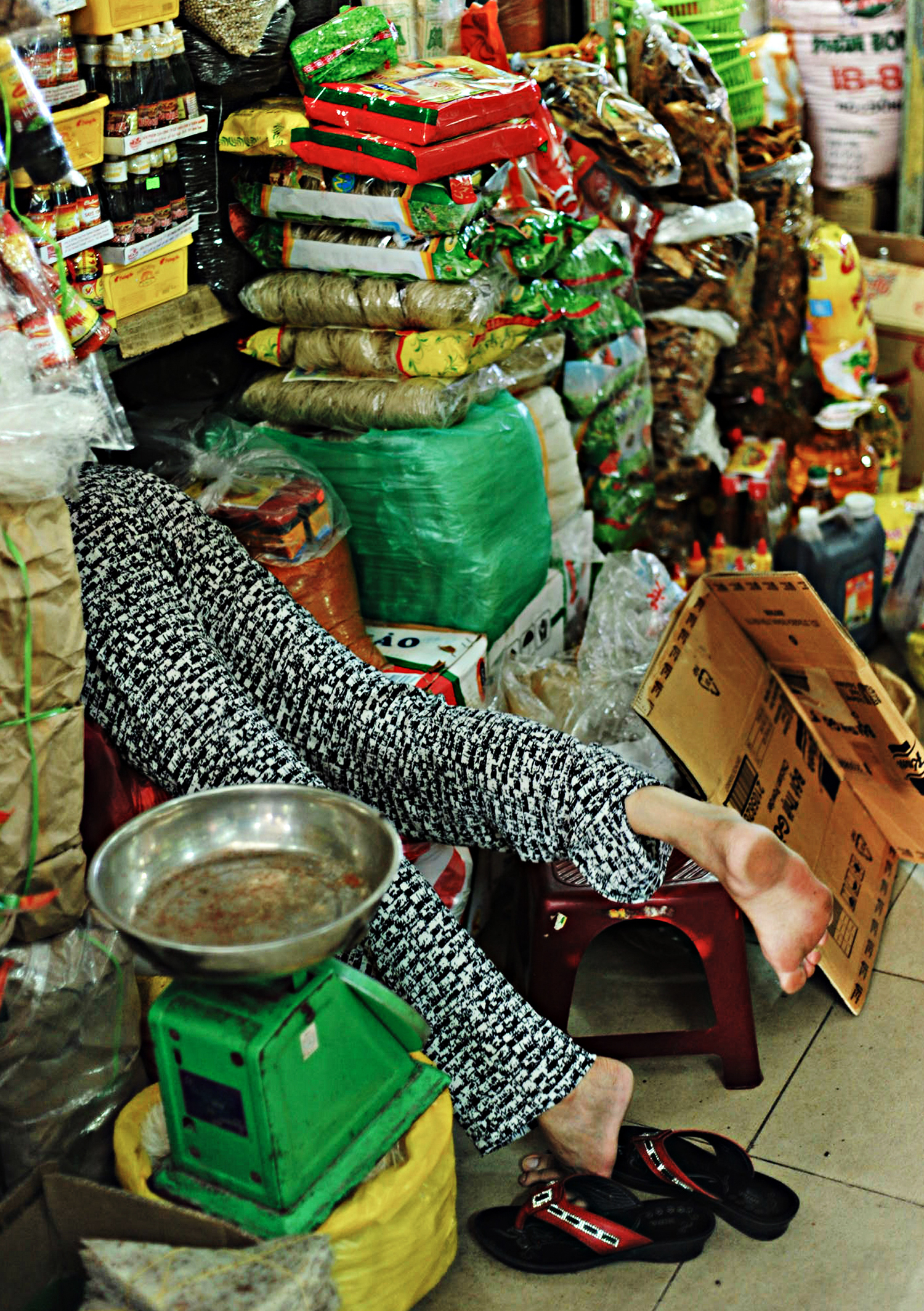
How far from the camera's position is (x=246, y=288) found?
Answer: 98.0 inches

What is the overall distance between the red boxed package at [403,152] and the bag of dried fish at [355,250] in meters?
0.11

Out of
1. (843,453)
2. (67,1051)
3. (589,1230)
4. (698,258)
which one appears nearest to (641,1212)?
(589,1230)

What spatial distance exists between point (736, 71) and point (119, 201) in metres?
1.86

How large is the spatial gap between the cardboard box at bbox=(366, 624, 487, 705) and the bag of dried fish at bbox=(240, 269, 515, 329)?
534 mm

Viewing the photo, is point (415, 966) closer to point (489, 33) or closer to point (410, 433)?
point (410, 433)

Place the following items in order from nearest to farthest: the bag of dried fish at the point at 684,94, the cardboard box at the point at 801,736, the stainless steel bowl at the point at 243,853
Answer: the stainless steel bowl at the point at 243,853 < the cardboard box at the point at 801,736 < the bag of dried fish at the point at 684,94

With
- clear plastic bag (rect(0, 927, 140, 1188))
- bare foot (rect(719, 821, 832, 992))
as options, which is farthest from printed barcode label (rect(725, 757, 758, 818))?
clear plastic bag (rect(0, 927, 140, 1188))

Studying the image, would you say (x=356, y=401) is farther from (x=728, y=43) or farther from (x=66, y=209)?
(x=728, y=43)

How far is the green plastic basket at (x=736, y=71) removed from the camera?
329cm

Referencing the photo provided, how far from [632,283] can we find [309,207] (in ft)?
2.78

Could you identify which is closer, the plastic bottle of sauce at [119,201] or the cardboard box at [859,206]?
the plastic bottle of sauce at [119,201]

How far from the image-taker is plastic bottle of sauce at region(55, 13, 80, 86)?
6.19ft

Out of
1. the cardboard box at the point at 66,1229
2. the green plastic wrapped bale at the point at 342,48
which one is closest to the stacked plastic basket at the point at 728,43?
the green plastic wrapped bale at the point at 342,48

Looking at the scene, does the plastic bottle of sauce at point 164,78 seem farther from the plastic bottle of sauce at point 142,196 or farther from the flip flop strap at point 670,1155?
the flip flop strap at point 670,1155
